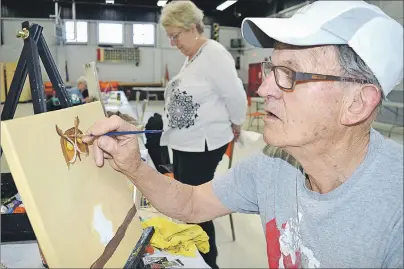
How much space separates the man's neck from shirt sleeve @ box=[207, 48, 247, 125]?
1378 mm

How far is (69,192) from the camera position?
73 centimetres

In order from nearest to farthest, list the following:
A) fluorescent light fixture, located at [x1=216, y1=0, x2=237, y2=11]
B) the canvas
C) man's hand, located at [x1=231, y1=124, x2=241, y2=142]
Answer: the canvas → man's hand, located at [x1=231, y1=124, x2=241, y2=142] → fluorescent light fixture, located at [x1=216, y1=0, x2=237, y2=11]

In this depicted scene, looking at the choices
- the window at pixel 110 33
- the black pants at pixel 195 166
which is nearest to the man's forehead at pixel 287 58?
the black pants at pixel 195 166

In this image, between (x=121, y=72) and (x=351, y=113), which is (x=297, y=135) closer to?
(x=351, y=113)

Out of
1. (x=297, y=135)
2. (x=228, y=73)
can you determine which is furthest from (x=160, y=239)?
(x=228, y=73)

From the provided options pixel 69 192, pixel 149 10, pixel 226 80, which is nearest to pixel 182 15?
pixel 226 80

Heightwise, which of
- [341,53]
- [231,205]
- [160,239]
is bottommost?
[160,239]

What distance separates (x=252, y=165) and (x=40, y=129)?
69 centimetres

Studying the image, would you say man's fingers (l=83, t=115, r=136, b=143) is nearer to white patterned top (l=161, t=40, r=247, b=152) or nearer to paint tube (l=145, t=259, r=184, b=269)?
paint tube (l=145, t=259, r=184, b=269)

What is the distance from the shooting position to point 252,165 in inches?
46.6

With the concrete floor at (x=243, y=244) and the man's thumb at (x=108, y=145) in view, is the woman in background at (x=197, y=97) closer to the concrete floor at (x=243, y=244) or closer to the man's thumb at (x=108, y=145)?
the concrete floor at (x=243, y=244)

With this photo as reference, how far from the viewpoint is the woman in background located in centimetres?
228

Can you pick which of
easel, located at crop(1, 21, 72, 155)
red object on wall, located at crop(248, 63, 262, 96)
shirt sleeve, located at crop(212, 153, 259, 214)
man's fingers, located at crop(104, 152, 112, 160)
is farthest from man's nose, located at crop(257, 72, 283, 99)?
red object on wall, located at crop(248, 63, 262, 96)

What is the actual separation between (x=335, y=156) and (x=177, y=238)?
0.63m
